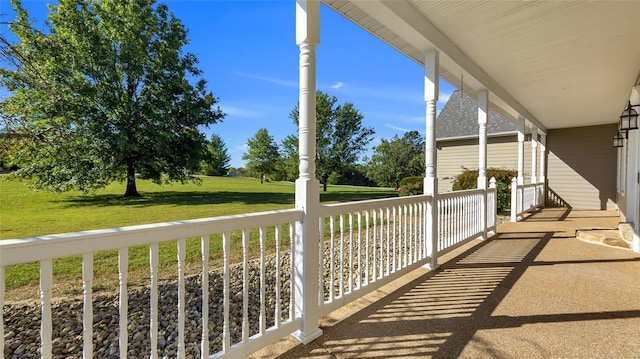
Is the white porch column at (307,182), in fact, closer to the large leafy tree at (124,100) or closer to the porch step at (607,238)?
the porch step at (607,238)

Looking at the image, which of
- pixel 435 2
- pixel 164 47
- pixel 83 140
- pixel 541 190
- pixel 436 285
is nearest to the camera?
pixel 435 2

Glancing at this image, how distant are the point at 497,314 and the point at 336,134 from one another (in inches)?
806

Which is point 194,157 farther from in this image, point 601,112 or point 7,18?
point 601,112

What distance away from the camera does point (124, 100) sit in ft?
42.1

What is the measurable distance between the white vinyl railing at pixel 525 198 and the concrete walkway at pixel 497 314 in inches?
118

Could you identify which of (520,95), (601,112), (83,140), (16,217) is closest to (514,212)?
(520,95)

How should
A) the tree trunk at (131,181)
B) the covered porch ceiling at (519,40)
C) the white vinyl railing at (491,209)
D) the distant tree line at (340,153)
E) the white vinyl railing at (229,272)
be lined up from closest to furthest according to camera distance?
the white vinyl railing at (229,272)
the covered porch ceiling at (519,40)
the white vinyl railing at (491,209)
the tree trunk at (131,181)
the distant tree line at (340,153)

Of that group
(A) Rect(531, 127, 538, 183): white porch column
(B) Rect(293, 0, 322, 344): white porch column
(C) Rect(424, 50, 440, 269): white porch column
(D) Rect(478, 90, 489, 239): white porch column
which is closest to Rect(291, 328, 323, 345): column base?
(B) Rect(293, 0, 322, 344): white porch column

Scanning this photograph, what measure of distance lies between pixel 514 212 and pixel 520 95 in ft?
9.27

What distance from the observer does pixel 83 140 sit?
11.5 metres

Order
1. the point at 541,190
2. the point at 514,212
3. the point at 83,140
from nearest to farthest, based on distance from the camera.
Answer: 1. the point at 514,212
2. the point at 541,190
3. the point at 83,140

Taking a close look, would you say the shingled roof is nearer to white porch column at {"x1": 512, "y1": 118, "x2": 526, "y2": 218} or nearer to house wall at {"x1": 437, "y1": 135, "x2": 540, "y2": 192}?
house wall at {"x1": 437, "y1": 135, "x2": 540, "y2": 192}

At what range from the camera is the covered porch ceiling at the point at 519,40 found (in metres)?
2.94

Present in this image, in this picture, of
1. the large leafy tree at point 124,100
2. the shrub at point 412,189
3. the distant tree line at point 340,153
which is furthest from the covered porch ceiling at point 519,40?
the distant tree line at point 340,153
